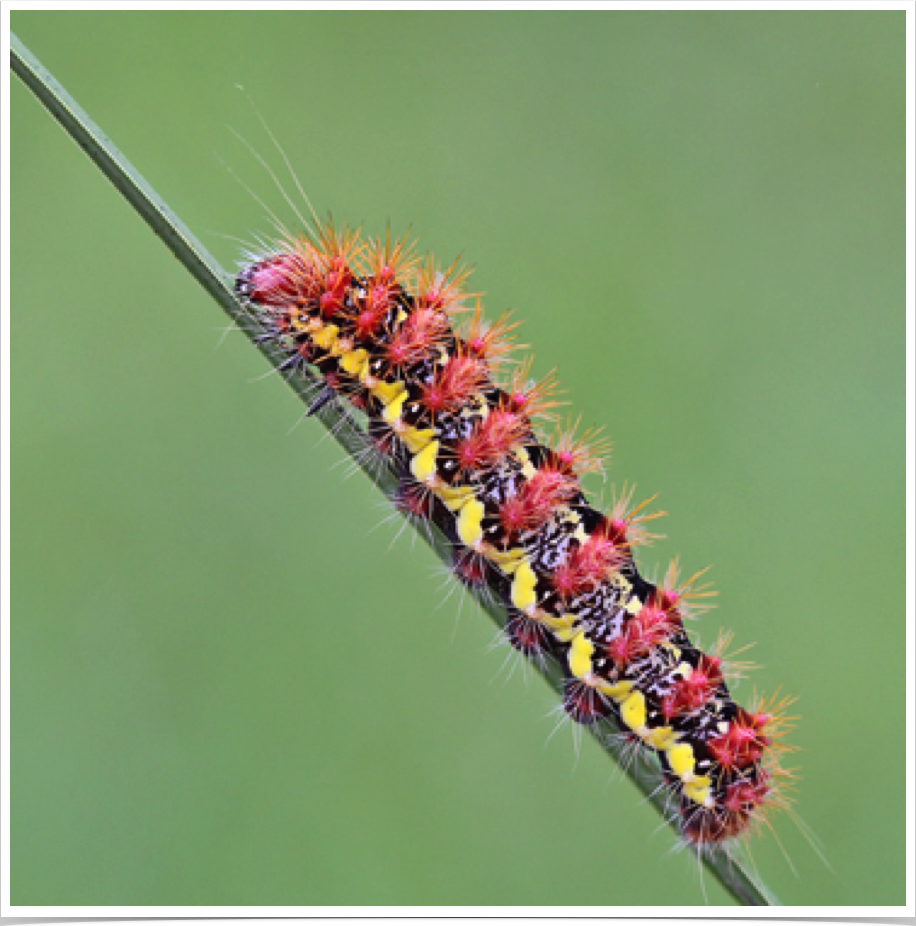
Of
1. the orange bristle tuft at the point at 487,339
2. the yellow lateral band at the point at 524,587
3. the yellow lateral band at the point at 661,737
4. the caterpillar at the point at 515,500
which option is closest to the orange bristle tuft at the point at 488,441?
the caterpillar at the point at 515,500

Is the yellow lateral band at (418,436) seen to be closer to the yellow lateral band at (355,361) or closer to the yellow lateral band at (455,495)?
the yellow lateral band at (455,495)

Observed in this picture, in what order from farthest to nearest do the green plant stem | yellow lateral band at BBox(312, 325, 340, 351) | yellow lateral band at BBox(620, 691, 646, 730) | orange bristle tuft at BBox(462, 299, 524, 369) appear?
yellow lateral band at BBox(620, 691, 646, 730) → orange bristle tuft at BBox(462, 299, 524, 369) → yellow lateral band at BBox(312, 325, 340, 351) → the green plant stem

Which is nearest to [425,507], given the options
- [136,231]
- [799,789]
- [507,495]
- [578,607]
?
[507,495]

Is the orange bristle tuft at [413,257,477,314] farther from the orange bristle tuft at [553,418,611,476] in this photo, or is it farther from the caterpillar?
the orange bristle tuft at [553,418,611,476]

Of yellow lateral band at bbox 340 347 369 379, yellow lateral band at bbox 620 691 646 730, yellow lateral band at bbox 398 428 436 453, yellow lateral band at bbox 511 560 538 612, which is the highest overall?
yellow lateral band at bbox 340 347 369 379

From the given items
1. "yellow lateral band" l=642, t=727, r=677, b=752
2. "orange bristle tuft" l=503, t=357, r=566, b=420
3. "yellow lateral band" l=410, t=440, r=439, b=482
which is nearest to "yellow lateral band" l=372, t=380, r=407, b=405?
"yellow lateral band" l=410, t=440, r=439, b=482

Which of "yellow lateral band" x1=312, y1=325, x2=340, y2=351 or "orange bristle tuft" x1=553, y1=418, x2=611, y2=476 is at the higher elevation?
"yellow lateral band" x1=312, y1=325, x2=340, y2=351

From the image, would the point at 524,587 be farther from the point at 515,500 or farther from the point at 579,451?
the point at 579,451

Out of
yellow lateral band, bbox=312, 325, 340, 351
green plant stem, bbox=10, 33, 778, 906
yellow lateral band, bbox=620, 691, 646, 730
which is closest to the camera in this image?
green plant stem, bbox=10, 33, 778, 906

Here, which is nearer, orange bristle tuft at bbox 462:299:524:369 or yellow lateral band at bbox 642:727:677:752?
orange bristle tuft at bbox 462:299:524:369
